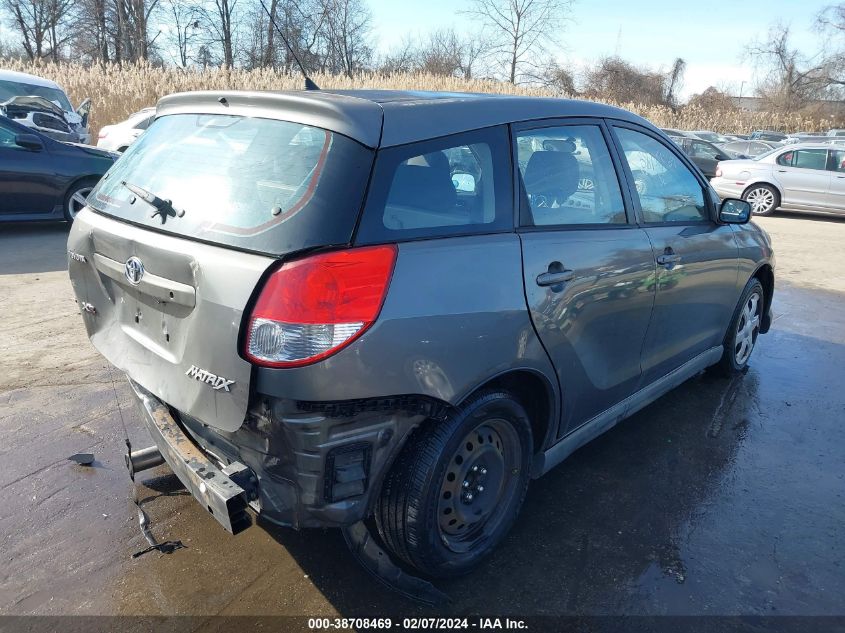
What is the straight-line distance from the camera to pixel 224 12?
1331 inches

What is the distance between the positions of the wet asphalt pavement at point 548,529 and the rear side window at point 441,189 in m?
1.42

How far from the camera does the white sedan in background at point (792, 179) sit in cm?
1371

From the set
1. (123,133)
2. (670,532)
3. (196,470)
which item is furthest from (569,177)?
(123,133)

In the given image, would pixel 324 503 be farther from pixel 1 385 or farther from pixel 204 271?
pixel 1 385

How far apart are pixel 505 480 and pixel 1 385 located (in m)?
3.41

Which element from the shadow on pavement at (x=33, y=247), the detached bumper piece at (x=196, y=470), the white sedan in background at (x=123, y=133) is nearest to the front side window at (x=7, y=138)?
the shadow on pavement at (x=33, y=247)

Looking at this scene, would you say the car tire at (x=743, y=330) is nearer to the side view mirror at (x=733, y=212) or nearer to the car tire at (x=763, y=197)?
the side view mirror at (x=733, y=212)

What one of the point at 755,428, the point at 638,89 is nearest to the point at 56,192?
the point at 755,428

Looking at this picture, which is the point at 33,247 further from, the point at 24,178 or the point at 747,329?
the point at 747,329

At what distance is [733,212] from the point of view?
3982 millimetres

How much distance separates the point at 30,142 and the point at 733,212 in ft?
27.7

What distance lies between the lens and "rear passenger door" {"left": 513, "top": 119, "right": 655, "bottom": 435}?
8.61ft

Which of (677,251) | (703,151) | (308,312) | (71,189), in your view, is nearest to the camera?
(308,312)

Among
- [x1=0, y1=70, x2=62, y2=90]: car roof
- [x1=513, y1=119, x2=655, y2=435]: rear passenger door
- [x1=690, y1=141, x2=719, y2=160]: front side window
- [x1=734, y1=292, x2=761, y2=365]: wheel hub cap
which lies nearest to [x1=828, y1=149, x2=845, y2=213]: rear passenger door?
[x1=690, y1=141, x2=719, y2=160]: front side window
